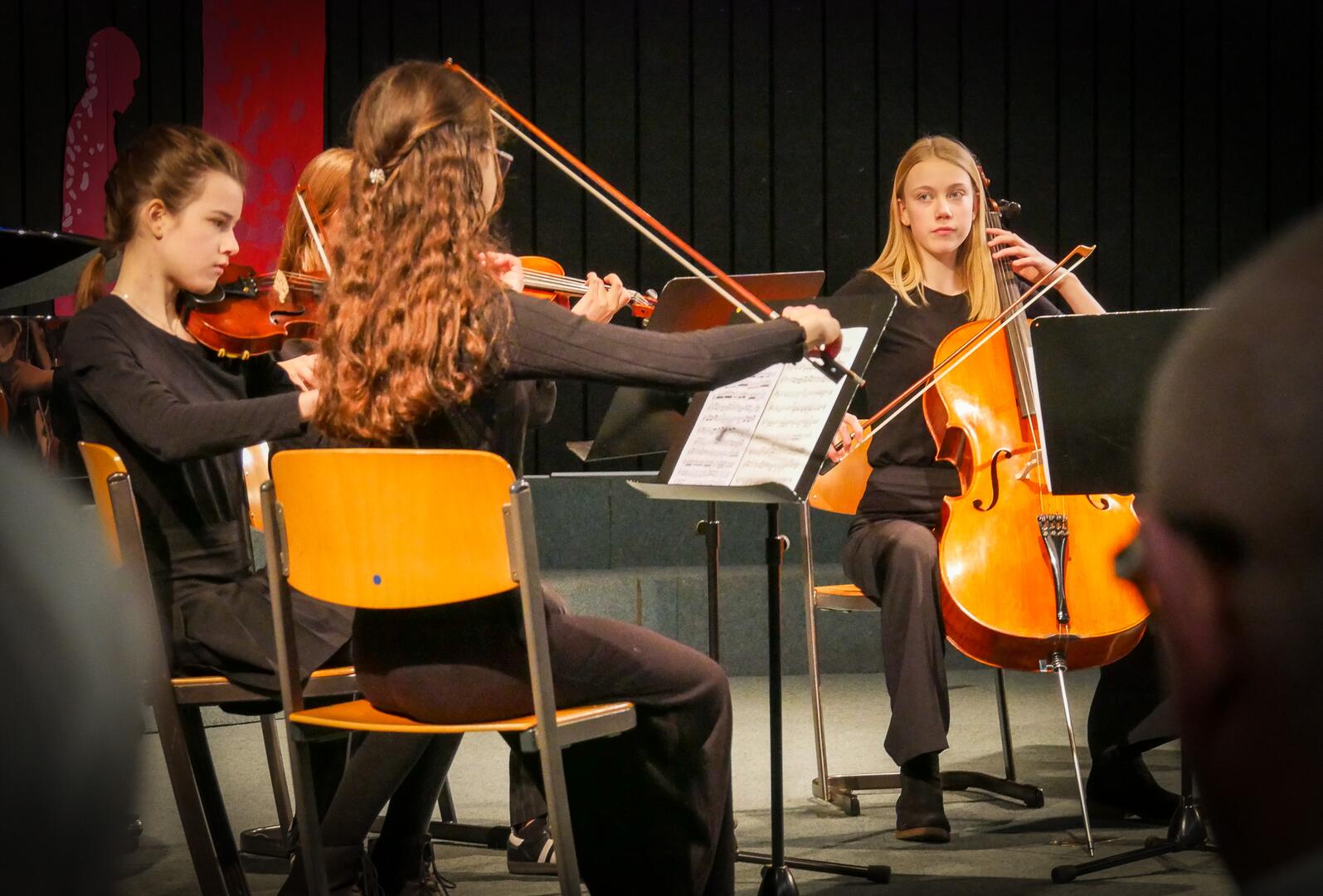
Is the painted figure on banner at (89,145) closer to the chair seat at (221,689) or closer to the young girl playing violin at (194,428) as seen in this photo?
the young girl playing violin at (194,428)

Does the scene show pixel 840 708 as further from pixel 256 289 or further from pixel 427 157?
pixel 427 157

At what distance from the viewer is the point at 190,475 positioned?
2.06 m

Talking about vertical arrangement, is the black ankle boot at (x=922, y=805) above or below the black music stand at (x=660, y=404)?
below

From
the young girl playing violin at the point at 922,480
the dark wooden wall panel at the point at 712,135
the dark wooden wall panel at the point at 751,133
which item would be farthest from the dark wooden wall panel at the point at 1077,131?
the young girl playing violin at the point at 922,480

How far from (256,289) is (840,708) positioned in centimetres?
197

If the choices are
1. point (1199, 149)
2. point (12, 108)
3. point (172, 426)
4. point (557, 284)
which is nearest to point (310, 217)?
point (557, 284)

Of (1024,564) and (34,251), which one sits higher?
(34,251)

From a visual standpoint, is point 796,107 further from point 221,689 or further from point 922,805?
point 221,689

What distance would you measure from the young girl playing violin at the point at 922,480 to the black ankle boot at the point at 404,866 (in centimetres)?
87

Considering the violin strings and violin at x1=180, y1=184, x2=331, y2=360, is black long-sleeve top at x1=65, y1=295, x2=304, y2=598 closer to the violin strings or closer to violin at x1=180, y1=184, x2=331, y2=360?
violin at x1=180, y1=184, x2=331, y2=360

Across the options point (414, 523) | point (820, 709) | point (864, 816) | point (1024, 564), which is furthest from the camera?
point (820, 709)

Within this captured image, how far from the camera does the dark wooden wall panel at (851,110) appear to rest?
4.77 m

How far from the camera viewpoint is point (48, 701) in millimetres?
251

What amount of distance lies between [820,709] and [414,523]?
57.2 inches
